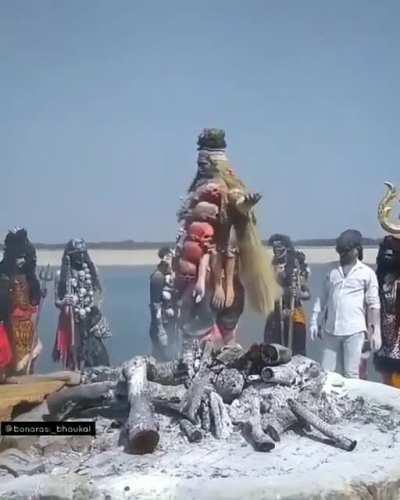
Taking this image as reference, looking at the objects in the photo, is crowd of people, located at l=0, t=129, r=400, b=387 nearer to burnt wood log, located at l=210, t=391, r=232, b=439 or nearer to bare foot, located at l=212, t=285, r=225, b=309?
bare foot, located at l=212, t=285, r=225, b=309

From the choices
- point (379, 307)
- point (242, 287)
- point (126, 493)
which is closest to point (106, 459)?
point (126, 493)

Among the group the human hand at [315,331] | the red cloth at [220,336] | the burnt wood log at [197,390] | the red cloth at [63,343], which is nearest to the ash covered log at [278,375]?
the burnt wood log at [197,390]

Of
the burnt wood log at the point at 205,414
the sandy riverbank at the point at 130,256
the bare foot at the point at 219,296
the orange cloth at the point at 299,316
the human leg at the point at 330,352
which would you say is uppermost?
the sandy riverbank at the point at 130,256

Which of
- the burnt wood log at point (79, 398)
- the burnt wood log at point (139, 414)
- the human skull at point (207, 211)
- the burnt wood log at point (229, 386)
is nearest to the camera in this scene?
the burnt wood log at point (139, 414)

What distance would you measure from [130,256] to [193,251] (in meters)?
0.40

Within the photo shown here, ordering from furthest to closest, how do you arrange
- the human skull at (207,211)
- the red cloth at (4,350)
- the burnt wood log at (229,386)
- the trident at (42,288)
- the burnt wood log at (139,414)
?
the trident at (42,288)
the red cloth at (4,350)
the human skull at (207,211)
the burnt wood log at (229,386)
the burnt wood log at (139,414)

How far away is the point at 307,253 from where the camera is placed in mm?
4684

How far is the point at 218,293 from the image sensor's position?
4.40 m

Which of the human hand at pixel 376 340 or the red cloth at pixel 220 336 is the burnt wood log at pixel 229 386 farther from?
the human hand at pixel 376 340

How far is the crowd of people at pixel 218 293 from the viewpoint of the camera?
14.3 feet

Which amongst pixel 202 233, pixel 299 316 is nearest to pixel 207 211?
pixel 202 233

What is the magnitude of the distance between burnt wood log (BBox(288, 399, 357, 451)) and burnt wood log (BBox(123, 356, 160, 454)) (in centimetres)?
57

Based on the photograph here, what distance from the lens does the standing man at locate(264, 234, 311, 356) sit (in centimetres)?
462

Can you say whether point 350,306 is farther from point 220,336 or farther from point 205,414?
point 205,414
